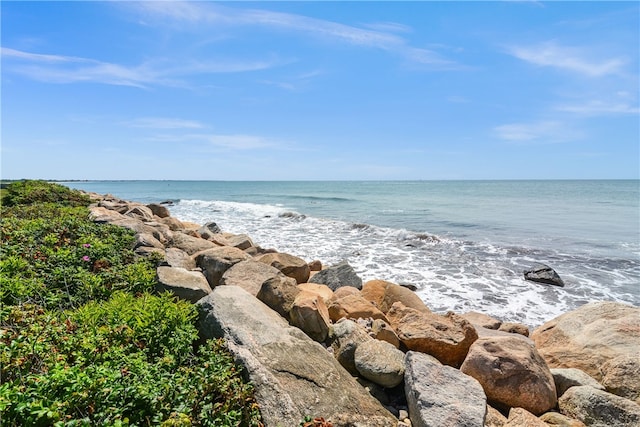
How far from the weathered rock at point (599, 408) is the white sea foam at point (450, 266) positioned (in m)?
4.64

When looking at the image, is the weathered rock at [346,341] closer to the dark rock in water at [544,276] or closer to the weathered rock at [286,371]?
the weathered rock at [286,371]

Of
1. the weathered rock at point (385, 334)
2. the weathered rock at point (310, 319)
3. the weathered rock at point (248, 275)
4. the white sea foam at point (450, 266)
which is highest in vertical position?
the weathered rock at point (248, 275)

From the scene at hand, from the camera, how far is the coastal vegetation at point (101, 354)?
2.73 metres

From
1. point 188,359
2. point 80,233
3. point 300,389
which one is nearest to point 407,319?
point 300,389

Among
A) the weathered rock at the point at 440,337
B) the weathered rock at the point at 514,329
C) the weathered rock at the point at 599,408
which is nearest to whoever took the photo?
the weathered rock at the point at 599,408

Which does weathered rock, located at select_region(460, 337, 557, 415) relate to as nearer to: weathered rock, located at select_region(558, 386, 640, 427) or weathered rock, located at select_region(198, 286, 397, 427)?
weathered rock, located at select_region(558, 386, 640, 427)

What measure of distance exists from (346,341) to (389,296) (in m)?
3.26

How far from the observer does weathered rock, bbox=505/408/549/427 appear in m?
3.67

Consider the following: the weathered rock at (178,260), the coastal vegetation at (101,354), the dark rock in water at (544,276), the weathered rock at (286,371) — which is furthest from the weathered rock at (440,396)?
the dark rock in water at (544,276)

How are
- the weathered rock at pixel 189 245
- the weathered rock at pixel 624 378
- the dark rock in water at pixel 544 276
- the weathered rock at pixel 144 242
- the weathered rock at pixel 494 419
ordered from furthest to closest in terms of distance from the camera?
the dark rock in water at pixel 544 276
the weathered rock at pixel 189 245
the weathered rock at pixel 144 242
the weathered rock at pixel 624 378
the weathered rock at pixel 494 419

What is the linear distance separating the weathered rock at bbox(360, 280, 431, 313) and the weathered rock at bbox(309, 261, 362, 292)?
966mm

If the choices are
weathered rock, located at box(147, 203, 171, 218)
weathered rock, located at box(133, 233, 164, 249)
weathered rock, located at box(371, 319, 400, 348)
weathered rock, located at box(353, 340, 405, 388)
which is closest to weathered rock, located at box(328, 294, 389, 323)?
weathered rock, located at box(371, 319, 400, 348)

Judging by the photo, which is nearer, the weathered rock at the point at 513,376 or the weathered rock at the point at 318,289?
the weathered rock at the point at 513,376

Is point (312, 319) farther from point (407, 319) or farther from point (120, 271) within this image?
point (120, 271)
